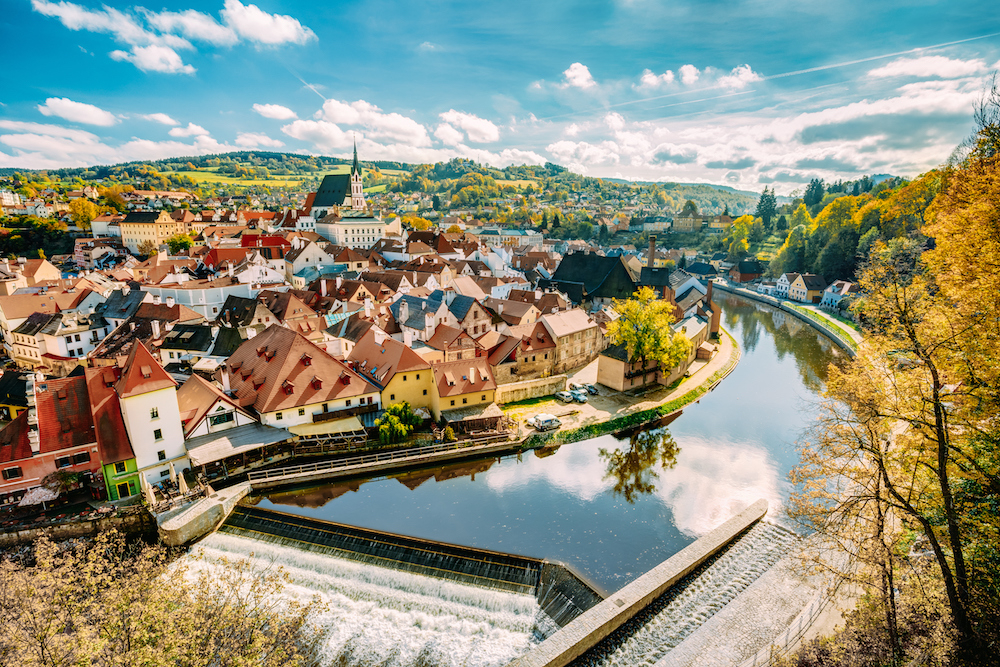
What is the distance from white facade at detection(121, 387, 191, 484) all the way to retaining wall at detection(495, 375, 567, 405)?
17053mm

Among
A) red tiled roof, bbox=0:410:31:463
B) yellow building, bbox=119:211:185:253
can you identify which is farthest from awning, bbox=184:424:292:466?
yellow building, bbox=119:211:185:253

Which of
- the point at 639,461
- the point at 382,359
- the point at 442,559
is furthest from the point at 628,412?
the point at 442,559

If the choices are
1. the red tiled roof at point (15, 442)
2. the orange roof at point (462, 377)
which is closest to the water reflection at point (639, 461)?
the orange roof at point (462, 377)

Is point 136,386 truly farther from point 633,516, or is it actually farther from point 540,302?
point 540,302

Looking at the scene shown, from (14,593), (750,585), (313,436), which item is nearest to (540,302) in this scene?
(313,436)

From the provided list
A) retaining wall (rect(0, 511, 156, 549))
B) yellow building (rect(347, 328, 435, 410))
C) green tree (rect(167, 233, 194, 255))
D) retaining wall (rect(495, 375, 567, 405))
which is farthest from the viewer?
green tree (rect(167, 233, 194, 255))

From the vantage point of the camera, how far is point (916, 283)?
1090 cm

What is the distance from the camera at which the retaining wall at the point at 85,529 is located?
60.4 feet

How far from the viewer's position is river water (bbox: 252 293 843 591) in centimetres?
1941

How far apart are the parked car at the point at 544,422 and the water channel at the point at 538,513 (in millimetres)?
1523

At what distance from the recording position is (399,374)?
91.8 ft

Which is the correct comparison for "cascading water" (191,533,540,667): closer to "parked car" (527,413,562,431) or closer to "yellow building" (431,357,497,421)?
"yellow building" (431,357,497,421)

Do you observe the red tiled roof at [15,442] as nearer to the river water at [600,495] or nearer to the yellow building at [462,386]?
the river water at [600,495]

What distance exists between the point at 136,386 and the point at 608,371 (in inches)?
1084
